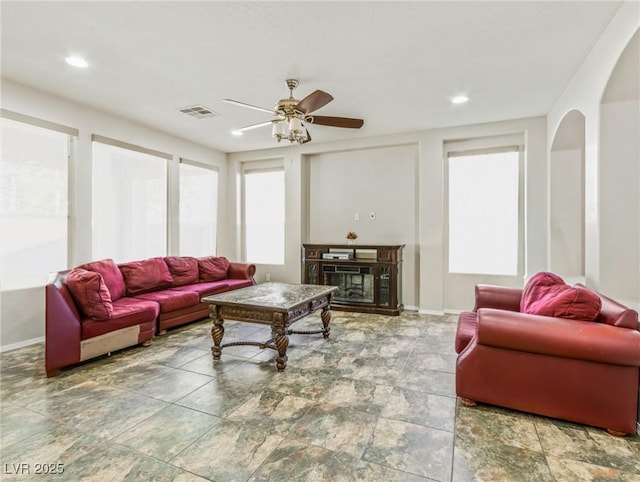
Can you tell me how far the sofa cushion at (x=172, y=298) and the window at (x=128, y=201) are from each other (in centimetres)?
91

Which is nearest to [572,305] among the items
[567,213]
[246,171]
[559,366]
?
[559,366]

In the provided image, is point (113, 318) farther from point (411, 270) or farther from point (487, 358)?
point (411, 270)

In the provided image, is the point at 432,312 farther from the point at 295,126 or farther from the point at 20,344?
the point at 20,344

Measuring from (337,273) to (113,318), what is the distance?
3.00 m

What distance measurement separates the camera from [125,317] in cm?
318

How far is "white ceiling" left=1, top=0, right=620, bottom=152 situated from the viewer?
220 cm

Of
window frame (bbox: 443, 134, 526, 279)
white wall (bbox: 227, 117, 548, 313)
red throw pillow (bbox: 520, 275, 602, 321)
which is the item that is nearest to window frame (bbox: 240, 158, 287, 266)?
white wall (bbox: 227, 117, 548, 313)

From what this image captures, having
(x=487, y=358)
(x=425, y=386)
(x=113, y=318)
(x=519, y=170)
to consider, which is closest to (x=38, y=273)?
(x=113, y=318)

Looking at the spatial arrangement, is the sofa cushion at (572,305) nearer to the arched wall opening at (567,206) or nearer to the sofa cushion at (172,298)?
the arched wall opening at (567,206)

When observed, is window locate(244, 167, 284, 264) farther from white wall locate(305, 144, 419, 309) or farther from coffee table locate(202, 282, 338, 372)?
coffee table locate(202, 282, 338, 372)

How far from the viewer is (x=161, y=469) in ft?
5.27

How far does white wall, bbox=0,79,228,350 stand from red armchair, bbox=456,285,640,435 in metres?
4.25

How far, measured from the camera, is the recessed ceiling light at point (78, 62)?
2.82 meters

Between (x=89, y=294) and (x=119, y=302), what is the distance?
0.73m
